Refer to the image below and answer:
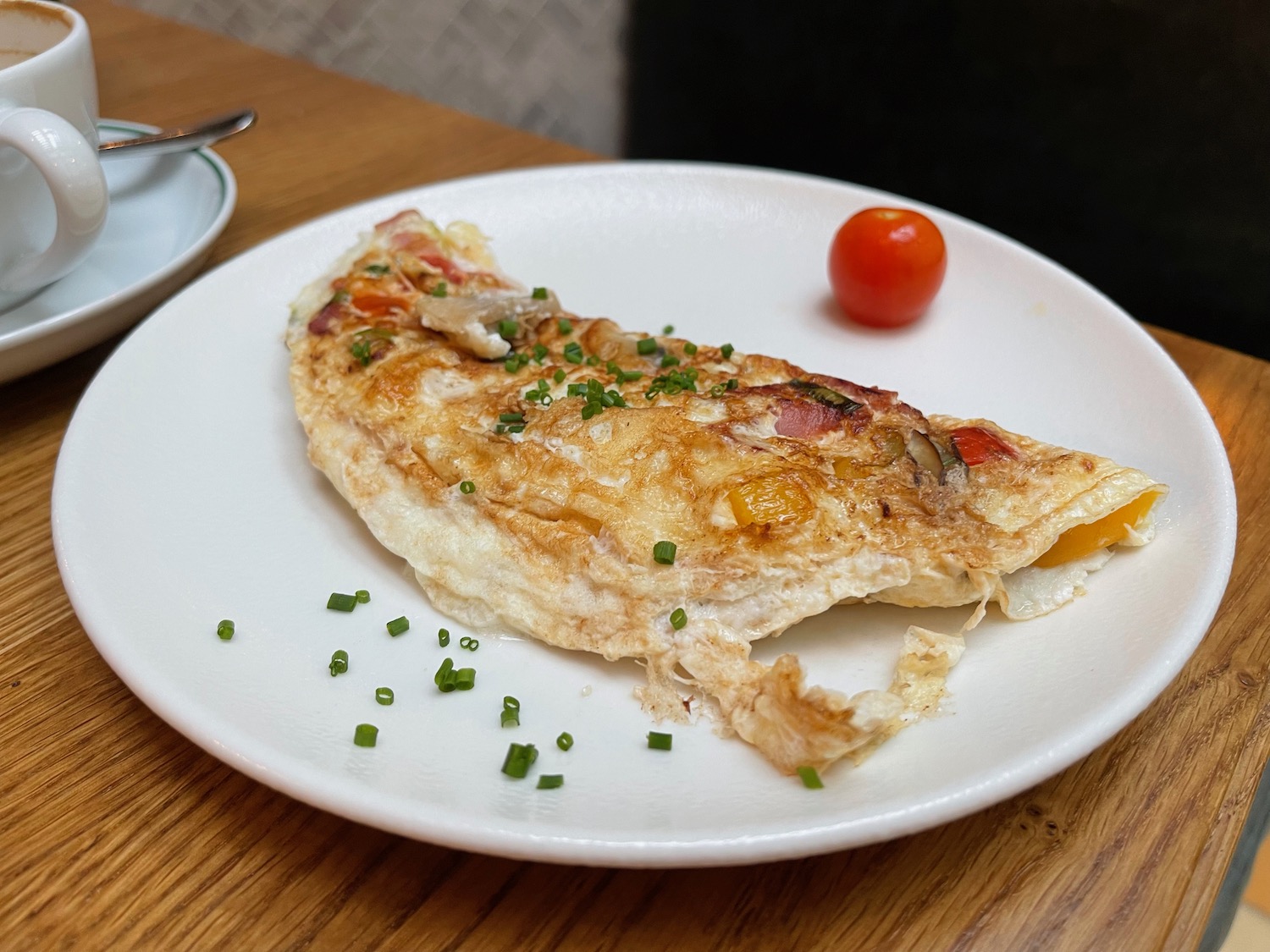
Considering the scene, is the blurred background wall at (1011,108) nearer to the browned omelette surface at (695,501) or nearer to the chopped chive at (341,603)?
the browned omelette surface at (695,501)

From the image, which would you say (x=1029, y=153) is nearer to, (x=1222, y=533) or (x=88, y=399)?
(x=1222, y=533)

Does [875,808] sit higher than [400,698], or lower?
higher

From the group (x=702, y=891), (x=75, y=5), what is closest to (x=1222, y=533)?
(x=702, y=891)

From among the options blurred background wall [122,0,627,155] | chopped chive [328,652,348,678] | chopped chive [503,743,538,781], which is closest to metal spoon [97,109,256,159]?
chopped chive [328,652,348,678]

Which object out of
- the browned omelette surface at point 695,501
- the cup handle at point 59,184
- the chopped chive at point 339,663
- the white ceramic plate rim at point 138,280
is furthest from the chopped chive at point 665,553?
the cup handle at point 59,184

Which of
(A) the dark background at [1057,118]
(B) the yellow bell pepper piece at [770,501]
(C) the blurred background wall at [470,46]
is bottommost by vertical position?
(C) the blurred background wall at [470,46]

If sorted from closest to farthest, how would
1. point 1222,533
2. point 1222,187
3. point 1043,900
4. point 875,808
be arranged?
point 875,808, point 1043,900, point 1222,533, point 1222,187

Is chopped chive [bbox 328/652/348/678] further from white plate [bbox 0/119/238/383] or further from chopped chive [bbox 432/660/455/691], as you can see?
white plate [bbox 0/119/238/383]
